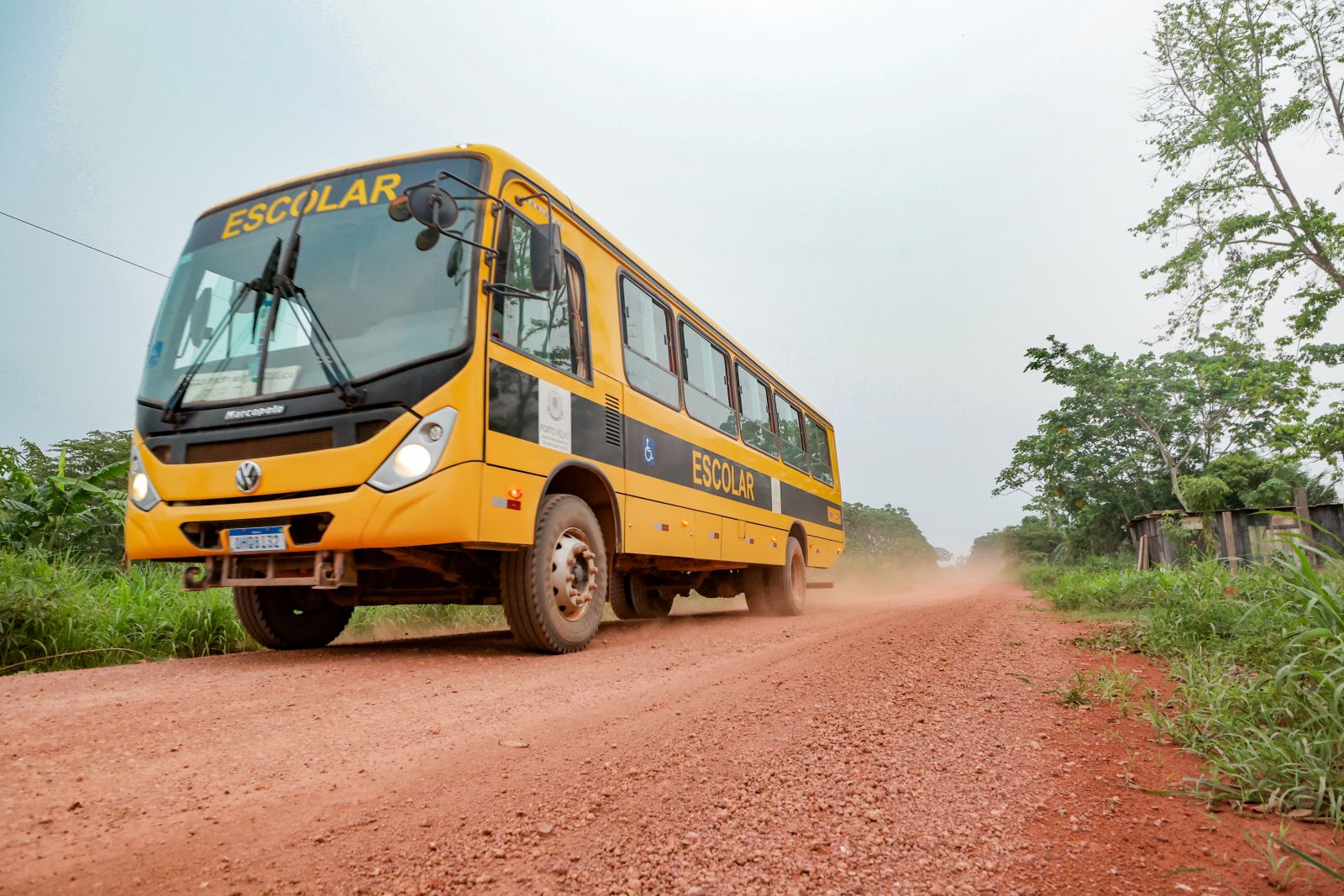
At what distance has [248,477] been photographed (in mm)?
4504

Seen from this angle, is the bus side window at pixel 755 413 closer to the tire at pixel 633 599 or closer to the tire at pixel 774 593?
the tire at pixel 774 593

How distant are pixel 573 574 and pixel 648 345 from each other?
8.40 ft

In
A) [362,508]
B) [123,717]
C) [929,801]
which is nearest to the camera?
[929,801]

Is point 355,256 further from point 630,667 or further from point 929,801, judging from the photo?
point 929,801

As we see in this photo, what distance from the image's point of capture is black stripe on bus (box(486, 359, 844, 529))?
4727 millimetres

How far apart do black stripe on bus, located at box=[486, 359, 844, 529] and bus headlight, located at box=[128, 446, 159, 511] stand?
216cm

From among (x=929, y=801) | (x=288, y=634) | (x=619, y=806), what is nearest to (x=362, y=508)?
(x=288, y=634)

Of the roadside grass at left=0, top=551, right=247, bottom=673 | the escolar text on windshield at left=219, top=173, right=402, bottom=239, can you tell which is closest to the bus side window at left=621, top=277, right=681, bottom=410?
the escolar text on windshield at left=219, top=173, right=402, bottom=239

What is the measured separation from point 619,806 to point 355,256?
152 inches

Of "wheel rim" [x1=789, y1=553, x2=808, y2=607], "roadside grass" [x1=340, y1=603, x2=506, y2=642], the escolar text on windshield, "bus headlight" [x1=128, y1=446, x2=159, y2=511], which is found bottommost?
"roadside grass" [x1=340, y1=603, x2=506, y2=642]

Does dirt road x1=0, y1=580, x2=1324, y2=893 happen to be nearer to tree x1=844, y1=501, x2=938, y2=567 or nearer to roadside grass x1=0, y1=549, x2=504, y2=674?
roadside grass x1=0, y1=549, x2=504, y2=674

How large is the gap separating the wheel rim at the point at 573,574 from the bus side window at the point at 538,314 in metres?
1.19

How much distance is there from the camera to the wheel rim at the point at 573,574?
514cm

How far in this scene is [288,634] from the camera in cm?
573
